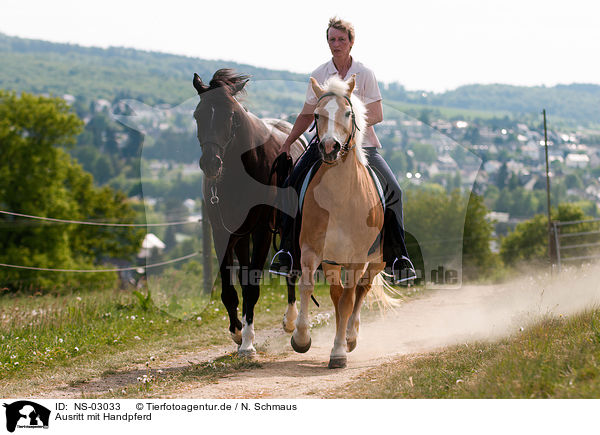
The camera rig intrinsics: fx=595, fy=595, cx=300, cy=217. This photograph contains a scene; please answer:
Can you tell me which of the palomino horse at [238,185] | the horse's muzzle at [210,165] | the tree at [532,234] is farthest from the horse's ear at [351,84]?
the tree at [532,234]

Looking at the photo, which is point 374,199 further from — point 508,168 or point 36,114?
point 508,168

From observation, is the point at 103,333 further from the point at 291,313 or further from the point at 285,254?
the point at 285,254

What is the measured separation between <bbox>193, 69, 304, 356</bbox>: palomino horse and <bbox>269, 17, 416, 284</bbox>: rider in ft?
1.44

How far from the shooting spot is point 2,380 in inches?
276

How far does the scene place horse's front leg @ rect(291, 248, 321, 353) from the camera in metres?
6.59

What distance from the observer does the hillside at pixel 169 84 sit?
42.1 ft

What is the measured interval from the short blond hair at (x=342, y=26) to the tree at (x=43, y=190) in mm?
30643

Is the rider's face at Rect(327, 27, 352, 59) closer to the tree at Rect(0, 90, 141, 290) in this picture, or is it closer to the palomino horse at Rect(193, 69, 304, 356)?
the palomino horse at Rect(193, 69, 304, 356)

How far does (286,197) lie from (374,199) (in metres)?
1.15

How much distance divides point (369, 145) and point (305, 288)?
206cm

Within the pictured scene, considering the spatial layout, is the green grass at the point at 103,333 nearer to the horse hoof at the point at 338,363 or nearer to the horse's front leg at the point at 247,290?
the horse's front leg at the point at 247,290

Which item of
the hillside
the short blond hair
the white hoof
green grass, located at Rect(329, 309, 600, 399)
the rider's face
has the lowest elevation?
the white hoof

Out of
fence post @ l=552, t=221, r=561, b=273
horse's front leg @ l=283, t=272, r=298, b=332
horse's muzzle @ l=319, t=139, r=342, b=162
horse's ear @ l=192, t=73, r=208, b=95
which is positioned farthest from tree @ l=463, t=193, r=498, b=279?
horse's muzzle @ l=319, t=139, r=342, b=162
